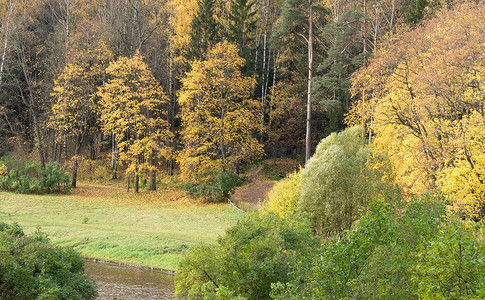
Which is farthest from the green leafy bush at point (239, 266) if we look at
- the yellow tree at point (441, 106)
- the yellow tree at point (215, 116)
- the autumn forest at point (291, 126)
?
the yellow tree at point (215, 116)

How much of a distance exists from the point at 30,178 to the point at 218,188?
628 inches

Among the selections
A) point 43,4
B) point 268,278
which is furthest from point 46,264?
point 43,4

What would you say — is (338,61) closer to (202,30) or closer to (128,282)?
(202,30)

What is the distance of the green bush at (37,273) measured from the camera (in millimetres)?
11609

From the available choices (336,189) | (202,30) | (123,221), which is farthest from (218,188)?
(202,30)

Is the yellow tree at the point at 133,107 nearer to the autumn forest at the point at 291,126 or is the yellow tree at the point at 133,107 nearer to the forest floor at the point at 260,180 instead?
the autumn forest at the point at 291,126

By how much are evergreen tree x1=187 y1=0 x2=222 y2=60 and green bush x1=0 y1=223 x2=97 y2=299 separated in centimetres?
2892

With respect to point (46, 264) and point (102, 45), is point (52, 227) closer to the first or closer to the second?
point (46, 264)

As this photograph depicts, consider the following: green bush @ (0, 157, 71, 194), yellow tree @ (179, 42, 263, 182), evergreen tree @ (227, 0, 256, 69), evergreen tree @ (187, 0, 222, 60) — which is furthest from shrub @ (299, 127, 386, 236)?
green bush @ (0, 157, 71, 194)

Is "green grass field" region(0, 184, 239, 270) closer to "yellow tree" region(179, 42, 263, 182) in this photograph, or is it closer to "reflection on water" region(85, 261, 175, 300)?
"reflection on water" region(85, 261, 175, 300)

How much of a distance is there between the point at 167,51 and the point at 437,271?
132ft

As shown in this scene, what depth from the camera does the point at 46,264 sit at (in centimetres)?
1219

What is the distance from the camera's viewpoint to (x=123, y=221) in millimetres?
26938

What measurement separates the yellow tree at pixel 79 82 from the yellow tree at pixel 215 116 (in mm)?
9447
